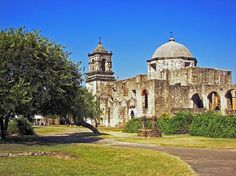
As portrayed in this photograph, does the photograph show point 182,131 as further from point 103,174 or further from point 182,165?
point 103,174

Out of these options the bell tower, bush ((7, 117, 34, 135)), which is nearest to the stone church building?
the bell tower

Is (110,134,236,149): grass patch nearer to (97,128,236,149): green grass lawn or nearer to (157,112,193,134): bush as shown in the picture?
(97,128,236,149): green grass lawn

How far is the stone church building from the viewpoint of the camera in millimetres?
49287

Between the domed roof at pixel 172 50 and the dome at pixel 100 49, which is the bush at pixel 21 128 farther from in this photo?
the dome at pixel 100 49

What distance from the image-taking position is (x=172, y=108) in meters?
48.7

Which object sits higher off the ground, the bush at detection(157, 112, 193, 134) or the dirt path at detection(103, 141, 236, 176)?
the bush at detection(157, 112, 193, 134)

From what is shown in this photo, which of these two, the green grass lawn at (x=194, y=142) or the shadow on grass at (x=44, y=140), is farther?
the shadow on grass at (x=44, y=140)

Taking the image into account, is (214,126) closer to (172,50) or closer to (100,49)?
Result: (172,50)

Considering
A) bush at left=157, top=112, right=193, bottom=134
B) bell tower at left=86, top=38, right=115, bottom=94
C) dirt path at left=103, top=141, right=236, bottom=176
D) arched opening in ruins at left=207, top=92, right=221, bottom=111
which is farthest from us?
bell tower at left=86, top=38, right=115, bottom=94

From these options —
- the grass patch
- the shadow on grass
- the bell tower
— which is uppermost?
the bell tower

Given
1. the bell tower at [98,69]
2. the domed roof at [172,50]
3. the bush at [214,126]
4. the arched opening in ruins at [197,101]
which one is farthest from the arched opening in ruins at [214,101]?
the bell tower at [98,69]

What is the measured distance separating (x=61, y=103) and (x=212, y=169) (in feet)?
52.0

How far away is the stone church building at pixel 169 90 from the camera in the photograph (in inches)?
1940

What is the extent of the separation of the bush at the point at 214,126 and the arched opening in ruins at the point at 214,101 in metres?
19.8
